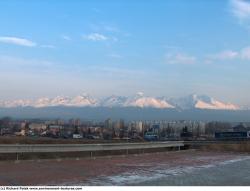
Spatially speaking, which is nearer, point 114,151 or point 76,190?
point 76,190

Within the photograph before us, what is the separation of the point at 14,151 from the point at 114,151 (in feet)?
Result: 48.7

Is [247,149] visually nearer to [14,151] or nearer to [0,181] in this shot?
[14,151]

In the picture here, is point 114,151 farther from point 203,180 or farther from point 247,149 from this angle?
point 203,180

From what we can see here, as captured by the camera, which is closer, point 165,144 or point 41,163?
point 41,163

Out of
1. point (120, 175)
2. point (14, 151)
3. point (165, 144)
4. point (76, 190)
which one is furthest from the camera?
point (165, 144)

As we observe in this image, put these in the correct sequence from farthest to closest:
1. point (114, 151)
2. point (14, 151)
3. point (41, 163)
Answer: point (114, 151) → point (14, 151) → point (41, 163)

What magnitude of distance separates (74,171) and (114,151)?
21.1 meters

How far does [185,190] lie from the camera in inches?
527

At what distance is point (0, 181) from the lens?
16.7 m

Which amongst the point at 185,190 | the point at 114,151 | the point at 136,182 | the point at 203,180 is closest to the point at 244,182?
the point at 203,180

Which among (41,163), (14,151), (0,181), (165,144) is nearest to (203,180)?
(0,181)

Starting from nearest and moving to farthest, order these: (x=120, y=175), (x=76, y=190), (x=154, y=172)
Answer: (x=76, y=190) < (x=120, y=175) < (x=154, y=172)

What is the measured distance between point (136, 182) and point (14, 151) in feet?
41.3

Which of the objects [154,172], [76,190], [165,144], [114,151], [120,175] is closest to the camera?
[76,190]
